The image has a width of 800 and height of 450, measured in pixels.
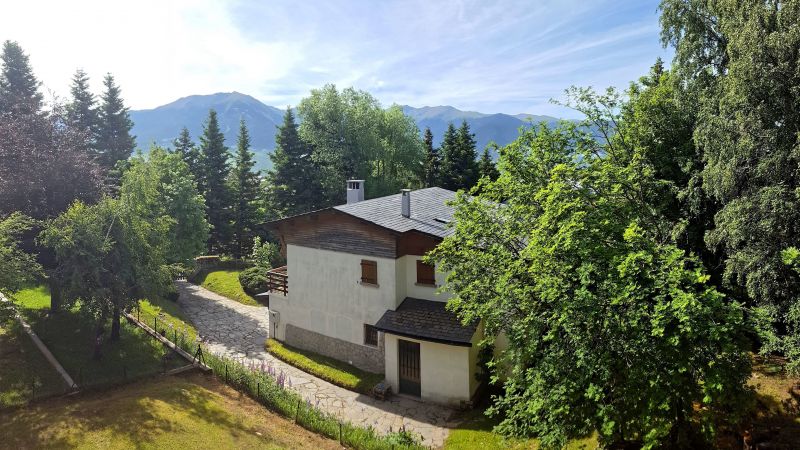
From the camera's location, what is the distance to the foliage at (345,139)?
47.8m

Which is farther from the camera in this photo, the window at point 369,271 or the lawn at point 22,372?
the window at point 369,271

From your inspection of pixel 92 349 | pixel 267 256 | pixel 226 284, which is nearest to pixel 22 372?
pixel 92 349

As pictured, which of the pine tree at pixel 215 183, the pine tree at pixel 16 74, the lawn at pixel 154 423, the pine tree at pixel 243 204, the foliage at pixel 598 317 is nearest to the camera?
the foliage at pixel 598 317

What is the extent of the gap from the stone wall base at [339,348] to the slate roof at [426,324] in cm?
204

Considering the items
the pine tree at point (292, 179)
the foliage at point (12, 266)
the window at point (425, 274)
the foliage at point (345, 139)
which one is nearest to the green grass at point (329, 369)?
the window at point (425, 274)

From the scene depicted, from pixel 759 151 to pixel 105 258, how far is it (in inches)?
979

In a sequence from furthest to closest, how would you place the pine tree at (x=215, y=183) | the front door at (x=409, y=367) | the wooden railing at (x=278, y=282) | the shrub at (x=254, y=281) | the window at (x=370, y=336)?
the pine tree at (x=215, y=183), the shrub at (x=254, y=281), the wooden railing at (x=278, y=282), the window at (x=370, y=336), the front door at (x=409, y=367)

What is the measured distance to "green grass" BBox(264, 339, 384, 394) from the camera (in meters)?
20.7

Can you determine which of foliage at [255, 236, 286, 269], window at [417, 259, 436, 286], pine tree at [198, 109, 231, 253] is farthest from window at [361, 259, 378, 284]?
pine tree at [198, 109, 231, 253]

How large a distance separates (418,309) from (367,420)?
204 inches

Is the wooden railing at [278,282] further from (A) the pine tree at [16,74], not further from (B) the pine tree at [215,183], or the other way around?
(A) the pine tree at [16,74]

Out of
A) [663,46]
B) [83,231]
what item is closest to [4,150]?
[83,231]

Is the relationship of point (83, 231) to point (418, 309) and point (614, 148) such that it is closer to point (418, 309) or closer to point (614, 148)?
point (418, 309)

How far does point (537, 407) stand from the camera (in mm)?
9328
